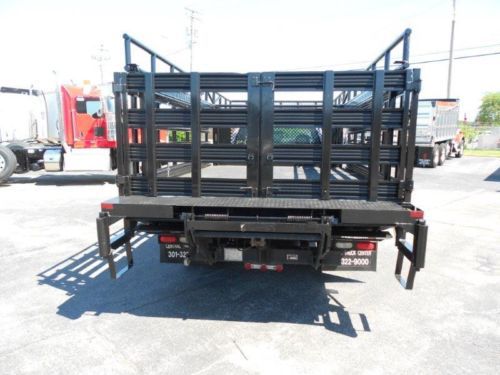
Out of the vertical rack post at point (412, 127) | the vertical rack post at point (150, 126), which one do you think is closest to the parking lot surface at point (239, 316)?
the vertical rack post at point (412, 127)

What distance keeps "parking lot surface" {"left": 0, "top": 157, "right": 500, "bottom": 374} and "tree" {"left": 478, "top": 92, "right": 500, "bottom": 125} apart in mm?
83609

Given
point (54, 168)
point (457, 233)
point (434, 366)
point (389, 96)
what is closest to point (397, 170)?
point (389, 96)

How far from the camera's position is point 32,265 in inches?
192

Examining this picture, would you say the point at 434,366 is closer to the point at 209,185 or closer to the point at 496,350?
the point at 496,350

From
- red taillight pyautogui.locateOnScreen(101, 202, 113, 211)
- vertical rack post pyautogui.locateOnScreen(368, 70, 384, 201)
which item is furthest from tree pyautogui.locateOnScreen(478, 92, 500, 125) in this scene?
red taillight pyautogui.locateOnScreen(101, 202, 113, 211)

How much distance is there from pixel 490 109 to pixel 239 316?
8955 centimetres

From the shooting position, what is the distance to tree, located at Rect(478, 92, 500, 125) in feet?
241

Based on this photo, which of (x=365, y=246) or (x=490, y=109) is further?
(x=490, y=109)

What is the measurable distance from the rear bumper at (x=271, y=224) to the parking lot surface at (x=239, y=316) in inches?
24.0

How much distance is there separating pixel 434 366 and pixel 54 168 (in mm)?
12669

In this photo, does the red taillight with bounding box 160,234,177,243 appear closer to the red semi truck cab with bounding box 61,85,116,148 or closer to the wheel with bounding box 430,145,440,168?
the red semi truck cab with bounding box 61,85,116,148

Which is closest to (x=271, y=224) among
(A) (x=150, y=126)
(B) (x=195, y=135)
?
(B) (x=195, y=135)

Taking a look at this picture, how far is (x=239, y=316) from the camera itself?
3.51 m

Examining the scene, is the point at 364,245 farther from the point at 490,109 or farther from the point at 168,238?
the point at 490,109
